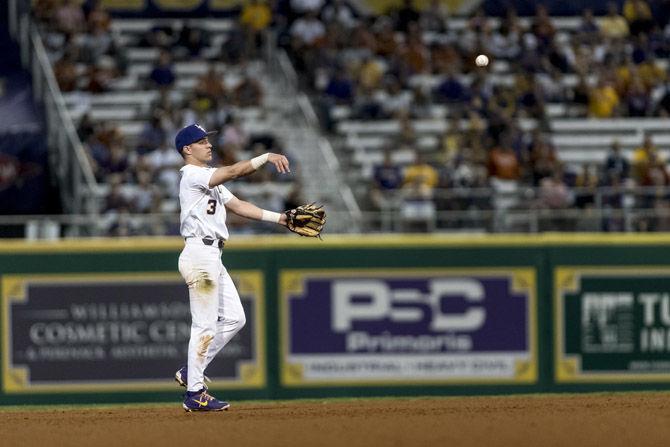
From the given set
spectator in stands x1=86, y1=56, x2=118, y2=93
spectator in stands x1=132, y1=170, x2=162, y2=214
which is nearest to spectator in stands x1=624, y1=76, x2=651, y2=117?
spectator in stands x1=86, y1=56, x2=118, y2=93

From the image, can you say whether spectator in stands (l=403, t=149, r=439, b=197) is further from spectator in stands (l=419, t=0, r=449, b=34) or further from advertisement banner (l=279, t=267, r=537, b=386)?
advertisement banner (l=279, t=267, r=537, b=386)

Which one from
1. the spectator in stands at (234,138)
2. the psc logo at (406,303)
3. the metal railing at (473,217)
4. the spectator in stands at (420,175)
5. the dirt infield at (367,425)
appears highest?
the spectator in stands at (234,138)

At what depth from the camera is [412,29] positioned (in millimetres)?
25453

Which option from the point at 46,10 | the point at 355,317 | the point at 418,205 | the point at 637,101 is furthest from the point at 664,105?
the point at 355,317

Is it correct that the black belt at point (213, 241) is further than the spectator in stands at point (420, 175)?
No

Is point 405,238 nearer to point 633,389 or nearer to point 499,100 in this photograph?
point 633,389

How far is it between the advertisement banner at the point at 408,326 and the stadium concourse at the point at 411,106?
359cm

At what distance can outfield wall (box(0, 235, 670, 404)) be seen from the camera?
14.8 m

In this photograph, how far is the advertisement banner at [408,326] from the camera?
15.0 metres

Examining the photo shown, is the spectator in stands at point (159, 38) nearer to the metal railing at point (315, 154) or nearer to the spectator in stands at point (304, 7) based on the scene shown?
the metal railing at point (315, 154)

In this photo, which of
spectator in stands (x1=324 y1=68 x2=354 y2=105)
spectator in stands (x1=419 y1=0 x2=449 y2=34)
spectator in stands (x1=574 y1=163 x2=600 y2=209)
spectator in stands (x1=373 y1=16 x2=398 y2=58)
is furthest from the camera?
spectator in stands (x1=419 y1=0 x2=449 y2=34)

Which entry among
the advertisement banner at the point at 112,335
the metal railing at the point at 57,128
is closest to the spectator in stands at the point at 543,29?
the metal railing at the point at 57,128

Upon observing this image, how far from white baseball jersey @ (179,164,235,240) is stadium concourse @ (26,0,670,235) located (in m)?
6.77

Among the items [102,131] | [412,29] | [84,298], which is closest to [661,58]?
[412,29]
